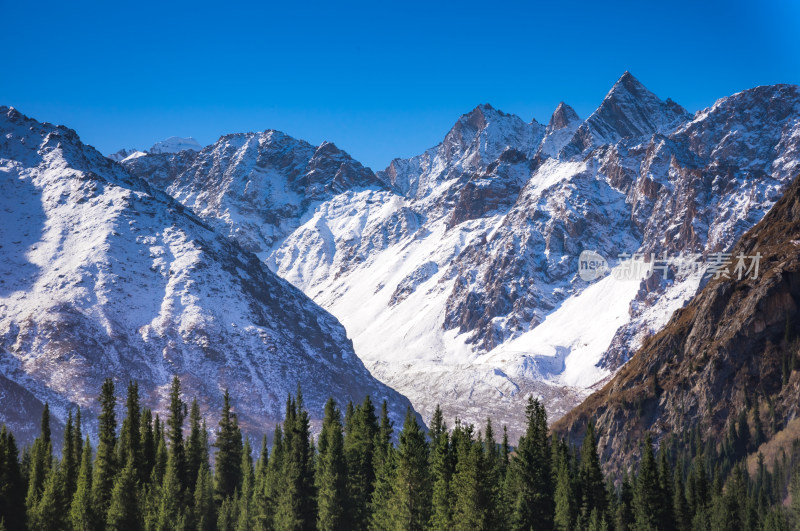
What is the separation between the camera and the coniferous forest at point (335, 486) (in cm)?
10500

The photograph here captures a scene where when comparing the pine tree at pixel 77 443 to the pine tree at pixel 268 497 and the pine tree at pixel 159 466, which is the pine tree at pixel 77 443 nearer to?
the pine tree at pixel 159 466

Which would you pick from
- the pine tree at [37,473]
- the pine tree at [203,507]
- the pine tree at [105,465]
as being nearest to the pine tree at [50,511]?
the pine tree at [37,473]

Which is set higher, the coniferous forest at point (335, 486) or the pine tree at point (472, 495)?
the coniferous forest at point (335, 486)

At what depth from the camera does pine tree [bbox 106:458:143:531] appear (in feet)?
404

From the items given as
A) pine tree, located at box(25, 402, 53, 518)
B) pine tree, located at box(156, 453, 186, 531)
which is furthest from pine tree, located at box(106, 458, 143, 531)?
pine tree, located at box(25, 402, 53, 518)

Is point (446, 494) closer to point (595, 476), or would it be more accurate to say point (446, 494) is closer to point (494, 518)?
point (494, 518)

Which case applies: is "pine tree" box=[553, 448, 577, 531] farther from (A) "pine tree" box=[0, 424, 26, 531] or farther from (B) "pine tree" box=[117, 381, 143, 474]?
(A) "pine tree" box=[0, 424, 26, 531]

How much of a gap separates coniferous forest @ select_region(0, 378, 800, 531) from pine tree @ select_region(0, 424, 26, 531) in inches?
7.0

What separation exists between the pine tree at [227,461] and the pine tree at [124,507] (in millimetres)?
26440

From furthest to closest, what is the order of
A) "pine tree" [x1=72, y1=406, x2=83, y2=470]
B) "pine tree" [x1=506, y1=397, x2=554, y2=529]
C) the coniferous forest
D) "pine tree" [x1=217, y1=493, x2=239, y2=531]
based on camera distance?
"pine tree" [x1=72, y1=406, x2=83, y2=470]
"pine tree" [x1=217, y1=493, x2=239, y2=531]
"pine tree" [x1=506, y1=397, x2=554, y2=529]
the coniferous forest

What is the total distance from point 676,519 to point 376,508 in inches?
2033

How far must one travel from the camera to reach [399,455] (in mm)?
110750

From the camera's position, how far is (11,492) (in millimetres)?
126938

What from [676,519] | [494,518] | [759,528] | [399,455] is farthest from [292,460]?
[759,528]
